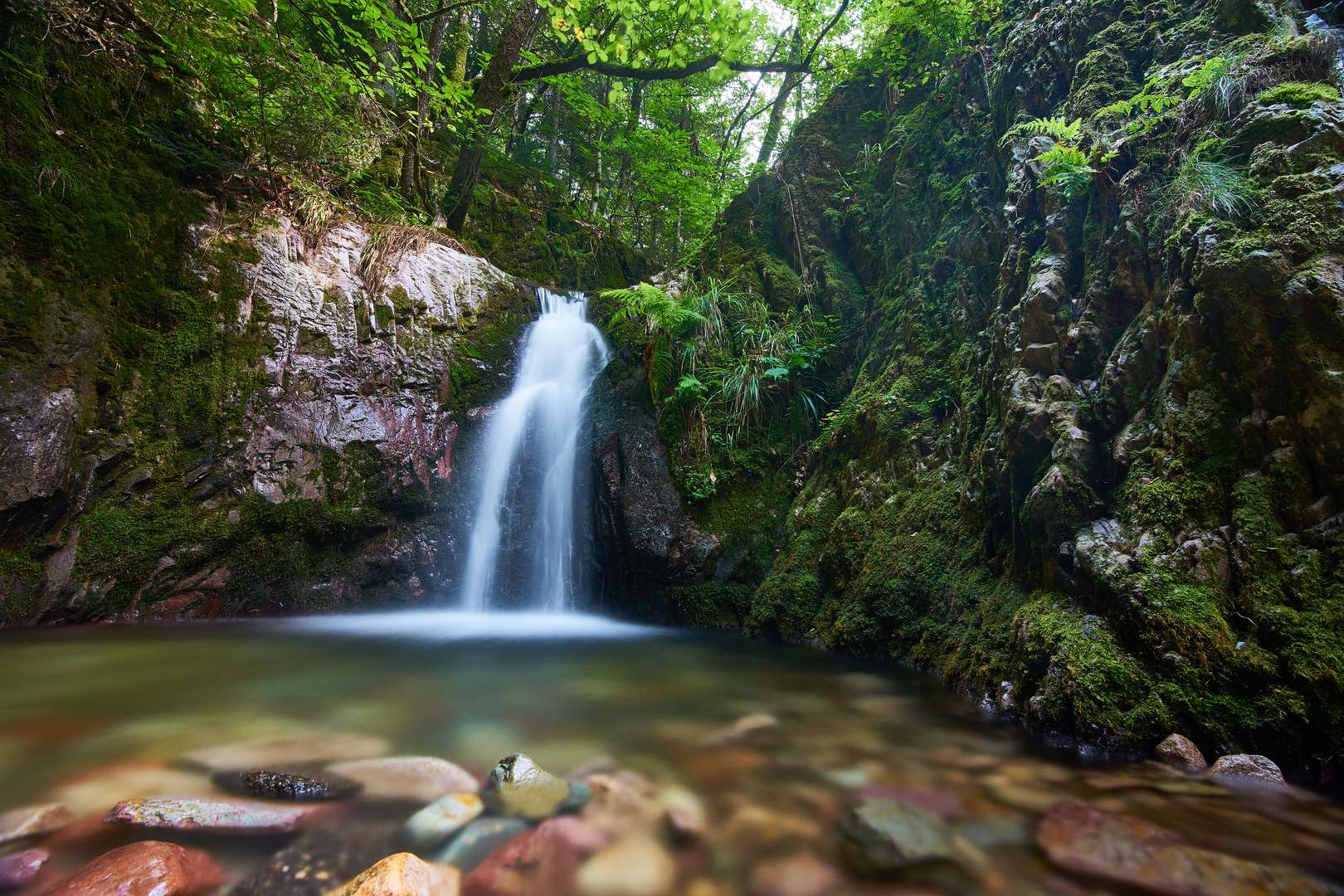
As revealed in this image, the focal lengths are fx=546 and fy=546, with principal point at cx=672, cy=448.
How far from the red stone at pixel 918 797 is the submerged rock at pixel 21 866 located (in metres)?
2.42

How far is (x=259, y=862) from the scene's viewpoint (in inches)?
59.8

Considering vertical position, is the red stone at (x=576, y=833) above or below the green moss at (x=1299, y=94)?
below

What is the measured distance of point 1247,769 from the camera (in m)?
1.98

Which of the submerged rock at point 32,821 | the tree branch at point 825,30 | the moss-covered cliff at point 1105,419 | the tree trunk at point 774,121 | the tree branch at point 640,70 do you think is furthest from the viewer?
the tree trunk at point 774,121

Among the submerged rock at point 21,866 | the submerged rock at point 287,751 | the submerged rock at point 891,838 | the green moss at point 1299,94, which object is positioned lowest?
the submerged rock at point 287,751

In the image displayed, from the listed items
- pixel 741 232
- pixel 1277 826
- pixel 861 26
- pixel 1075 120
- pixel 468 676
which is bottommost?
pixel 468 676

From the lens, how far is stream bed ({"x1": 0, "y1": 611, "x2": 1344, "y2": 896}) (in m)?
1.55

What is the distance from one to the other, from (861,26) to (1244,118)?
226 inches

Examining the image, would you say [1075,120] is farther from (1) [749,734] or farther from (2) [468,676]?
(2) [468,676]

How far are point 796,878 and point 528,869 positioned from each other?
769 mm

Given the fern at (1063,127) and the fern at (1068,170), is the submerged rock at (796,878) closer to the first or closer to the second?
the fern at (1068,170)

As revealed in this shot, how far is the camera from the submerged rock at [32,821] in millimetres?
1598

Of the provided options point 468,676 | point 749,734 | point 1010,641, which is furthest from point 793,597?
point 468,676

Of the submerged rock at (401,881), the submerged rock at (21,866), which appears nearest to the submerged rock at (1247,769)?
the submerged rock at (401,881)
